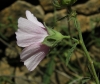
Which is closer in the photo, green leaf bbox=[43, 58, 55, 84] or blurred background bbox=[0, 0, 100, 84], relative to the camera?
green leaf bbox=[43, 58, 55, 84]

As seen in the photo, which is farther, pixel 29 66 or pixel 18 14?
pixel 18 14

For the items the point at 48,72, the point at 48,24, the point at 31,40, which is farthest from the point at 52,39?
the point at 48,24

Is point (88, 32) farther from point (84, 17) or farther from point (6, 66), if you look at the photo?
point (6, 66)

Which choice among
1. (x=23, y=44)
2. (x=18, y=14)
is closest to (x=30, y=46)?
(x=23, y=44)

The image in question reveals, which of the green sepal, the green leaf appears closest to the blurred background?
the green leaf

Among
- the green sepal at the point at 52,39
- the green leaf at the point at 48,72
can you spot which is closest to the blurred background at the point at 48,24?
the green leaf at the point at 48,72

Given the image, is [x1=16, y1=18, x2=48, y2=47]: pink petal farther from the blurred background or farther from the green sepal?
Result: the blurred background

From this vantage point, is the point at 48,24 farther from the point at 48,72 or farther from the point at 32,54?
the point at 32,54
